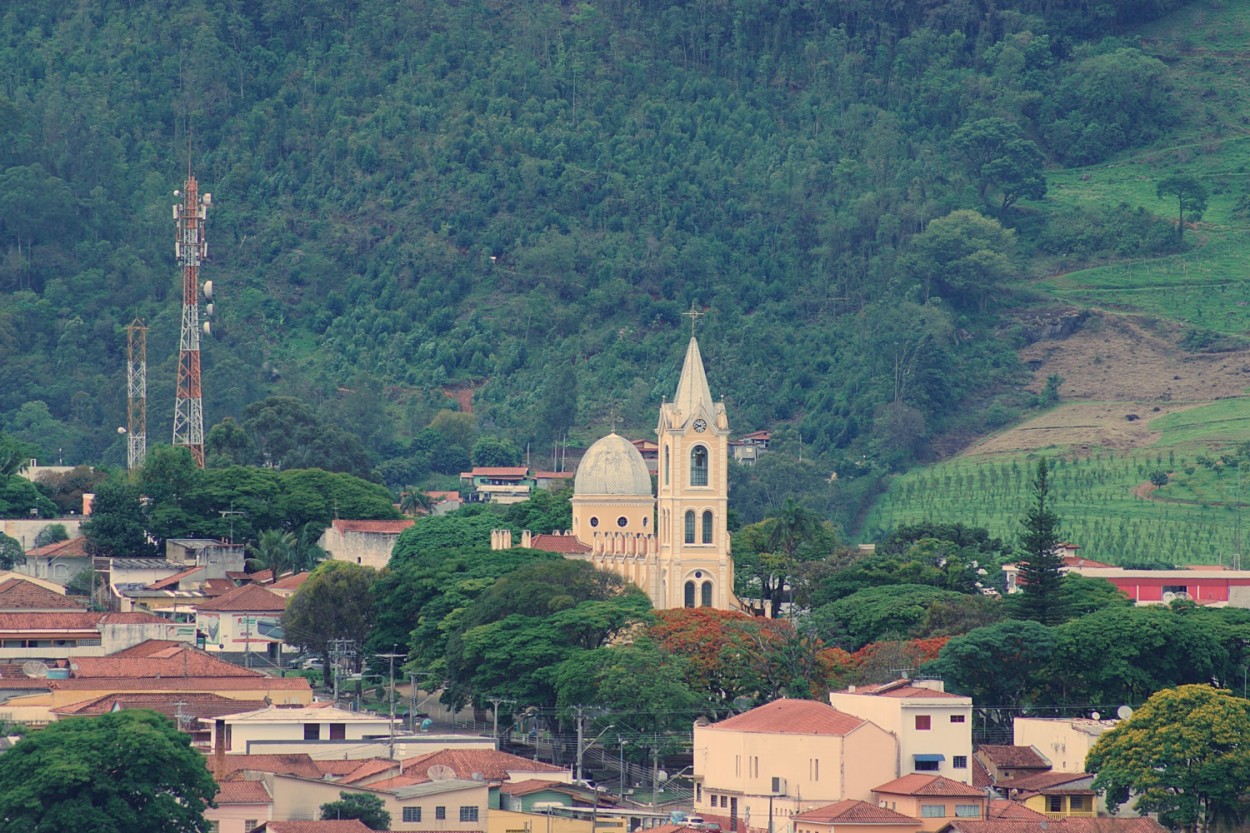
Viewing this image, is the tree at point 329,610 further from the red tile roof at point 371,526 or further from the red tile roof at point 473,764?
the red tile roof at point 473,764

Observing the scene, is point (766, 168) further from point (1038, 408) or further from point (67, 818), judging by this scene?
point (67, 818)

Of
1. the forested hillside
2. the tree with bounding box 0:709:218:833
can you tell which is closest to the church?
the tree with bounding box 0:709:218:833

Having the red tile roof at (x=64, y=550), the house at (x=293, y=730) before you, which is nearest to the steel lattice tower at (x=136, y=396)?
the red tile roof at (x=64, y=550)

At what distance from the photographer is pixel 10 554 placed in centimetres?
11325

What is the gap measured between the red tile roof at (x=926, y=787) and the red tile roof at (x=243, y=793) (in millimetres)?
13782

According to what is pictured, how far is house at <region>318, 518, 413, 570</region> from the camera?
116 meters

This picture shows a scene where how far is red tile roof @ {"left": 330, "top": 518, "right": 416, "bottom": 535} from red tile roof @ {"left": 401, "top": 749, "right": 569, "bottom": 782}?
1722 inches

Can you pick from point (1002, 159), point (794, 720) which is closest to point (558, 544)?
point (794, 720)

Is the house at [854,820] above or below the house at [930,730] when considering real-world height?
below

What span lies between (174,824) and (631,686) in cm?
2011

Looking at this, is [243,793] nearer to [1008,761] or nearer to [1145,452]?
[1008,761]

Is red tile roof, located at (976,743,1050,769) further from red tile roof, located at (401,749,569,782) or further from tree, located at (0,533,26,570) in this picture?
tree, located at (0,533,26,570)

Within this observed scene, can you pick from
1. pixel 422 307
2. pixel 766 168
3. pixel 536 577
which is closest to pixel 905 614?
pixel 536 577

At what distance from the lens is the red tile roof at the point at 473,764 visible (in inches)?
2808
